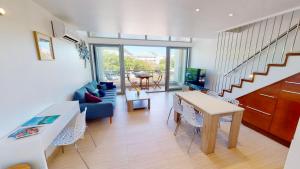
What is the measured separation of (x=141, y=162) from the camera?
187cm

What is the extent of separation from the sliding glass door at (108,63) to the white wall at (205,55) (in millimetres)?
3391

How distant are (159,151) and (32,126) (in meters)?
1.80

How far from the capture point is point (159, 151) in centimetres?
209

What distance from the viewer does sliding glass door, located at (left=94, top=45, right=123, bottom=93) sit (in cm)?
498

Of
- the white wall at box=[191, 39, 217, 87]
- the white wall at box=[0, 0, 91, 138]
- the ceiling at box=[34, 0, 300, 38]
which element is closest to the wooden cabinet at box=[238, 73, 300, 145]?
the ceiling at box=[34, 0, 300, 38]

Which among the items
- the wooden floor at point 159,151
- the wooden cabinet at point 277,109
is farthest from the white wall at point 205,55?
the wooden floor at point 159,151

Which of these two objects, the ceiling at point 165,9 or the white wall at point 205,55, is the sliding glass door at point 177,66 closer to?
the white wall at point 205,55

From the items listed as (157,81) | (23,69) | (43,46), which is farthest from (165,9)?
(157,81)

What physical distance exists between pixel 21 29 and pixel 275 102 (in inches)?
164

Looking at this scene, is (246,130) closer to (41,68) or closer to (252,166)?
(252,166)

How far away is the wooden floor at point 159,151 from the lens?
72.1 inches

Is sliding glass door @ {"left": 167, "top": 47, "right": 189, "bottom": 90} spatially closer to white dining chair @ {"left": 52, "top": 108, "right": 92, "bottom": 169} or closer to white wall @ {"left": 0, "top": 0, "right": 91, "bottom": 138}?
white wall @ {"left": 0, "top": 0, "right": 91, "bottom": 138}

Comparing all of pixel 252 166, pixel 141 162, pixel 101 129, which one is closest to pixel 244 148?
pixel 252 166

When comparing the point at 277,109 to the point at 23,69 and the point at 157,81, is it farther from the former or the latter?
the point at 157,81
